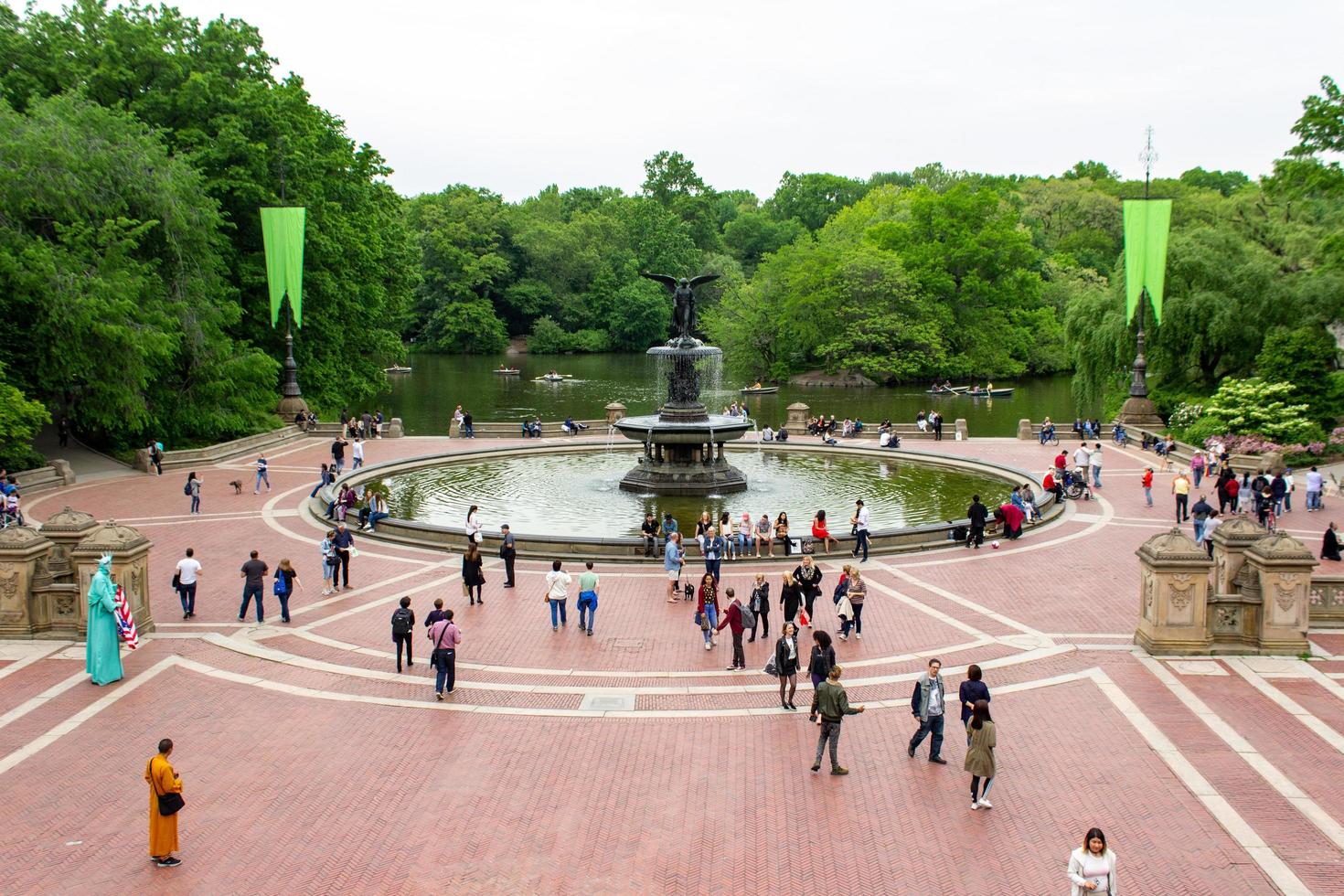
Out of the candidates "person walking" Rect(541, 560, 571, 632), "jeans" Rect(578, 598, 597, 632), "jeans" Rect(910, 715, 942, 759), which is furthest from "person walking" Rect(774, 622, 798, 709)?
"person walking" Rect(541, 560, 571, 632)

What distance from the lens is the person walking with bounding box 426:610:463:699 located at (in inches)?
585

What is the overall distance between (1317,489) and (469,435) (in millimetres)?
31069

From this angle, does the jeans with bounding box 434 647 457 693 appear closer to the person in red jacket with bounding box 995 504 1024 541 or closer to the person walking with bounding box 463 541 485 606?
the person walking with bounding box 463 541 485 606

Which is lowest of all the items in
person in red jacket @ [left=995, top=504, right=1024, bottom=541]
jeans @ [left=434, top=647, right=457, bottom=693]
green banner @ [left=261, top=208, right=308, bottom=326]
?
jeans @ [left=434, top=647, right=457, bottom=693]

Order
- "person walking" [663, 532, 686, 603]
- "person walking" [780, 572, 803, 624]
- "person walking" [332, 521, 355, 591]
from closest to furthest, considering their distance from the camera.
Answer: "person walking" [780, 572, 803, 624]
"person walking" [663, 532, 686, 603]
"person walking" [332, 521, 355, 591]

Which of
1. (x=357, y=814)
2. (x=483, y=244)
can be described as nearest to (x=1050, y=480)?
(x=357, y=814)

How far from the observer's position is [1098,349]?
4988 centimetres

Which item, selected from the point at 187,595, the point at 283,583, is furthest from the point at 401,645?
the point at 187,595

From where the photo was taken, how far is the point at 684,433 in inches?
1242

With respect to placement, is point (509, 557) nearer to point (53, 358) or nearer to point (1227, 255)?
point (53, 358)

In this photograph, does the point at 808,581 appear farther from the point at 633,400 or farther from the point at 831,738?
the point at 633,400

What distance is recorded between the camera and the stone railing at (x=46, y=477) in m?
32.5

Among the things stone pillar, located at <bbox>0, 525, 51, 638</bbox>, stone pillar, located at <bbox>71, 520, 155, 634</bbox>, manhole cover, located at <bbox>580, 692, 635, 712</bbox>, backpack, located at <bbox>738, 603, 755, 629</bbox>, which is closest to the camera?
manhole cover, located at <bbox>580, 692, 635, 712</bbox>

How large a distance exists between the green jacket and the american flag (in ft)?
33.8
